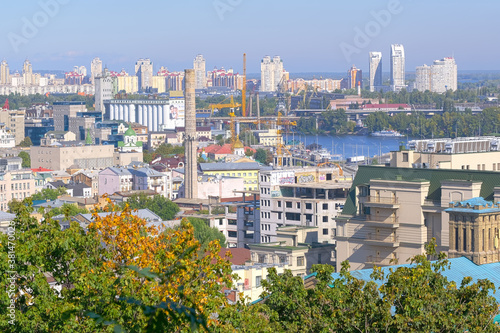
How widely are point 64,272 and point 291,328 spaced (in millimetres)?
1196

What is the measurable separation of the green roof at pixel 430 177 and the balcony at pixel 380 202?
22 centimetres

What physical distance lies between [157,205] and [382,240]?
11.5m

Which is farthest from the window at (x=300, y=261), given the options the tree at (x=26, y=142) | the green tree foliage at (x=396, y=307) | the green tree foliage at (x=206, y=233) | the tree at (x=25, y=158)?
the tree at (x=26, y=142)

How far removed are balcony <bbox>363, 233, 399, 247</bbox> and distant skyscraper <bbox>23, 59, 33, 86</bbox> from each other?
83.2 m

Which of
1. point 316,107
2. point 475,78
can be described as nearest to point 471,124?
point 316,107

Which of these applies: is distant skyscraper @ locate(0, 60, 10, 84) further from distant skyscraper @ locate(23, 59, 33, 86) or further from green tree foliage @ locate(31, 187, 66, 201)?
green tree foliage @ locate(31, 187, 66, 201)

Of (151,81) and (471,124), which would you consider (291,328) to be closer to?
(471,124)

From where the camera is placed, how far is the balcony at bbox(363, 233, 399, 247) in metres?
Result: 10.6

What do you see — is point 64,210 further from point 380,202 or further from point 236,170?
point 236,170

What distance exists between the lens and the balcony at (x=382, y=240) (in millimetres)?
10570

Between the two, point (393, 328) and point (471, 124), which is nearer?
point (393, 328)

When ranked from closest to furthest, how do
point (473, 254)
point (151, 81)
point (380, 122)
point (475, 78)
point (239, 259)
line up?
point (473, 254) < point (239, 259) < point (380, 122) < point (151, 81) < point (475, 78)

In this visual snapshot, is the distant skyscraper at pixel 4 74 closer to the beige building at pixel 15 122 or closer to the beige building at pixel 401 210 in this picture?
the beige building at pixel 15 122

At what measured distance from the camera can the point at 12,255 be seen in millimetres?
5449
